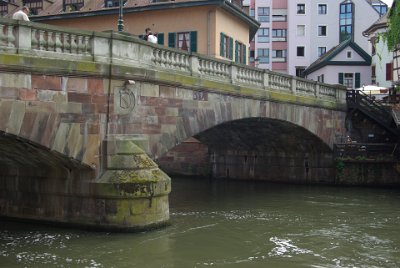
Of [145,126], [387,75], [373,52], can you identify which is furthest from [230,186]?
[373,52]

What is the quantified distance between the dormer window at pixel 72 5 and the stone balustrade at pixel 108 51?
12.8m

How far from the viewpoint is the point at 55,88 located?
11836 millimetres

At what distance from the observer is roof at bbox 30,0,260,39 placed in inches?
959

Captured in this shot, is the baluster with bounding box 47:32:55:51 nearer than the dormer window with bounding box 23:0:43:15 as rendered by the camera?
Yes

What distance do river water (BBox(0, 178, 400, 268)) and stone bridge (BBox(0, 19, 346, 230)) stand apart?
760 mm

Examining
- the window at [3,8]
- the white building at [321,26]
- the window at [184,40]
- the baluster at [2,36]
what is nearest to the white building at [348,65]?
the white building at [321,26]

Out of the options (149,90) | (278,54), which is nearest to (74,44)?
(149,90)

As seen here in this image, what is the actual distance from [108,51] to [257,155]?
16.9 meters

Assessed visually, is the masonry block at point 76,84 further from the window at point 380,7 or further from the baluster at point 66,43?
the window at point 380,7

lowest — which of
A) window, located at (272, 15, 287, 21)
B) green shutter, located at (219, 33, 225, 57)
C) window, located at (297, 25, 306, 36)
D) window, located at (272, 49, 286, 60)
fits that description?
green shutter, located at (219, 33, 225, 57)

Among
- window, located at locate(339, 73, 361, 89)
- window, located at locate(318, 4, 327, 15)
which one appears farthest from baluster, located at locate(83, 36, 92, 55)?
window, located at locate(318, 4, 327, 15)

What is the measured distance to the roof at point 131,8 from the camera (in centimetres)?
2436

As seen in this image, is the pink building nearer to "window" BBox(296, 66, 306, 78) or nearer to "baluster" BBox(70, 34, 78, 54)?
"window" BBox(296, 66, 306, 78)

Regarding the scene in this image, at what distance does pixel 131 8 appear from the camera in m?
25.7
